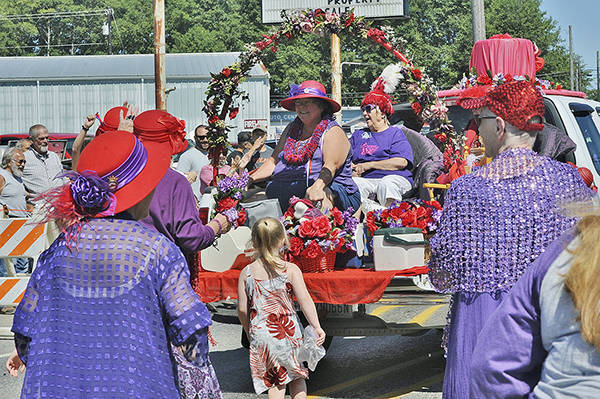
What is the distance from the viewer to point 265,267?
582 centimetres

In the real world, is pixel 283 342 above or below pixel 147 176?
below

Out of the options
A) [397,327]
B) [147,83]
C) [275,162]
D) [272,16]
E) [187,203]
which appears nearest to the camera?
[187,203]

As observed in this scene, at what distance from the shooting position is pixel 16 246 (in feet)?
32.2

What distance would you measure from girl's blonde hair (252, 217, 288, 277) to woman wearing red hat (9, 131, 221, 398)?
7.84 feet

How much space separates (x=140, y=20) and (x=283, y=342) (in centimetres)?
8196

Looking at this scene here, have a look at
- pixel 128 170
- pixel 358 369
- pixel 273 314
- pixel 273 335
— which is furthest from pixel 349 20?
pixel 128 170

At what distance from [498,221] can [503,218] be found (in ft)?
0.08

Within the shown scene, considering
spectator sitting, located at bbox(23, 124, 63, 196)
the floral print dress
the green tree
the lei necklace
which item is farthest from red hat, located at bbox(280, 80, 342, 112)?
the green tree

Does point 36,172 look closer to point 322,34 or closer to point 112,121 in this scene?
point 322,34

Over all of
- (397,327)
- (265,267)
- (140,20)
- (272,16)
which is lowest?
(397,327)

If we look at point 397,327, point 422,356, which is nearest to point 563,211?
point 397,327

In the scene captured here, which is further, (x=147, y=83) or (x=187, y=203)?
(x=147, y=83)

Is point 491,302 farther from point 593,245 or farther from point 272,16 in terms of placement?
point 272,16

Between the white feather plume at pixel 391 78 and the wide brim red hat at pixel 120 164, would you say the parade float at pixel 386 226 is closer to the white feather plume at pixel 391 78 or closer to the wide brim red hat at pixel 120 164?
the white feather plume at pixel 391 78
